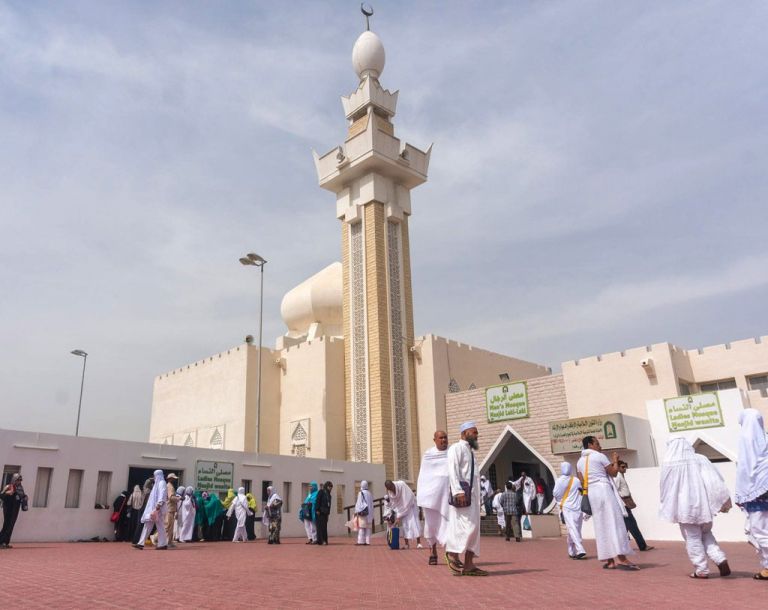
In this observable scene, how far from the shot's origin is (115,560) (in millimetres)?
8055

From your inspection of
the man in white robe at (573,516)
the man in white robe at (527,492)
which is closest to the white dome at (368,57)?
the man in white robe at (527,492)

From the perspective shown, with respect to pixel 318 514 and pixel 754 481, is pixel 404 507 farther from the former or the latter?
pixel 754 481

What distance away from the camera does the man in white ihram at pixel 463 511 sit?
233 inches

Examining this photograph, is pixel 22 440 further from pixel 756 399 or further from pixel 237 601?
pixel 756 399

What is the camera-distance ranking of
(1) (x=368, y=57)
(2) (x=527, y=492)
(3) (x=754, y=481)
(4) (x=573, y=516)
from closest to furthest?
(3) (x=754, y=481)
(4) (x=573, y=516)
(2) (x=527, y=492)
(1) (x=368, y=57)

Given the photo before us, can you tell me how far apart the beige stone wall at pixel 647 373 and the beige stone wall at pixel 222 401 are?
11510mm

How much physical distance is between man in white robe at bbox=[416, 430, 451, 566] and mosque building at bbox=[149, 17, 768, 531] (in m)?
10.6

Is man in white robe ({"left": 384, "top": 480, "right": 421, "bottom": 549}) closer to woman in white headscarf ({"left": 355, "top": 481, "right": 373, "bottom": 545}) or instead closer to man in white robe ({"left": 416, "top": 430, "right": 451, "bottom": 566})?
woman in white headscarf ({"left": 355, "top": 481, "right": 373, "bottom": 545})

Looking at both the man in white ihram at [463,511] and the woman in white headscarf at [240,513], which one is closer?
the man in white ihram at [463,511]

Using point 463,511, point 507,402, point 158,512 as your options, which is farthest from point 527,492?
point 463,511

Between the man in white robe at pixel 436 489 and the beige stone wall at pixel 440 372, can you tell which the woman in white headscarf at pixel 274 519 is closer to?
the man in white robe at pixel 436 489

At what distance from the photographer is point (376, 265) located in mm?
24016

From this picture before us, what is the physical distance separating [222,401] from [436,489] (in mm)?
19609

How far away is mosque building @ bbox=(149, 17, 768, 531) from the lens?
1805cm
